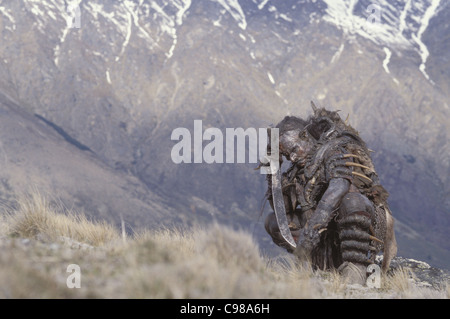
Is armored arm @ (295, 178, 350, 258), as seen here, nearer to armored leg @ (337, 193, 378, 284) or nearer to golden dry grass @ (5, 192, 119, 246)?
armored leg @ (337, 193, 378, 284)

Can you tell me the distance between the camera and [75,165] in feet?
586

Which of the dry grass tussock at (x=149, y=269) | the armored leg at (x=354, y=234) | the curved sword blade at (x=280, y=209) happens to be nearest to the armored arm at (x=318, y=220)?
the armored leg at (x=354, y=234)

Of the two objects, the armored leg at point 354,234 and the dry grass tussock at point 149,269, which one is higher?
the armored leg at point 354,234

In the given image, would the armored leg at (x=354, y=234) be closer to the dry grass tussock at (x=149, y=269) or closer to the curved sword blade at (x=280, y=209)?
the dry grass tussock at (x=149, y=269)

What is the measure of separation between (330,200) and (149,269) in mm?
4415

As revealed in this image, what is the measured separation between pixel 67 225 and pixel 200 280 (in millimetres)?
4550

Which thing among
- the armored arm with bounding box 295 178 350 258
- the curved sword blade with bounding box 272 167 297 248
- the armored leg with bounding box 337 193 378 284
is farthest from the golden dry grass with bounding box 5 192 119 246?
the armored leg with bounding box 337 193 378 284

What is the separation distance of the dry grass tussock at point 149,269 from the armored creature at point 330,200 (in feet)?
1.76

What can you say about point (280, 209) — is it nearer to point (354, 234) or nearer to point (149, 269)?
point (354, 234)

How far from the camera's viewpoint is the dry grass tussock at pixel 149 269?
6.34 metres

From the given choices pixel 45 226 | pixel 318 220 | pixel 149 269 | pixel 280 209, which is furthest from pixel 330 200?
pixel 149 269
